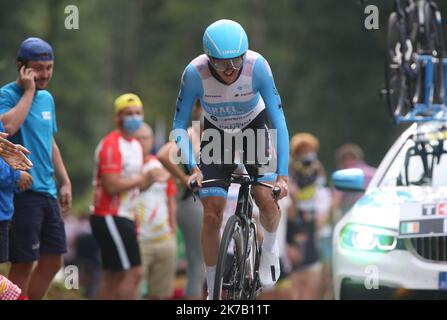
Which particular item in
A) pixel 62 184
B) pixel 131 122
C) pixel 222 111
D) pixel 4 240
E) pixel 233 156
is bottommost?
pixel 4 240

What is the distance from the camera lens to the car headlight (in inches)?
409

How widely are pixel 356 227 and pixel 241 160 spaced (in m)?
1.37

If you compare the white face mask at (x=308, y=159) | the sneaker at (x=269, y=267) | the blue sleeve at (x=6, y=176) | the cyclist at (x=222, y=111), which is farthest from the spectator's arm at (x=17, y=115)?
the white face mask at (x=308, y=159)

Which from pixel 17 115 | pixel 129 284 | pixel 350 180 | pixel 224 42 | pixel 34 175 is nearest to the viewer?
pixel 224 42

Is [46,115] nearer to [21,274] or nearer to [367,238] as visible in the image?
[21,274]

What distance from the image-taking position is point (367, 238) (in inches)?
413

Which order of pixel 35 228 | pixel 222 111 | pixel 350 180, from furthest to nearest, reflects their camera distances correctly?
pixel 350 180
pixel 35 228
pixel 222 111

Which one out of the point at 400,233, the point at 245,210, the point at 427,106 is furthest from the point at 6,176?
the point at 427,106

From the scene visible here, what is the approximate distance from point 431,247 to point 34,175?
10.7 feet

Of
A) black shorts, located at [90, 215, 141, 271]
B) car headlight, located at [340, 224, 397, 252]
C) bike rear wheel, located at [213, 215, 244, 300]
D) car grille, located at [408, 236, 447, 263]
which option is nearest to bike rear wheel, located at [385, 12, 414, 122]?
car headlight, located at [340, 224, 397, 252]

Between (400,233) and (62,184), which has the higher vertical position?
(62,184)
